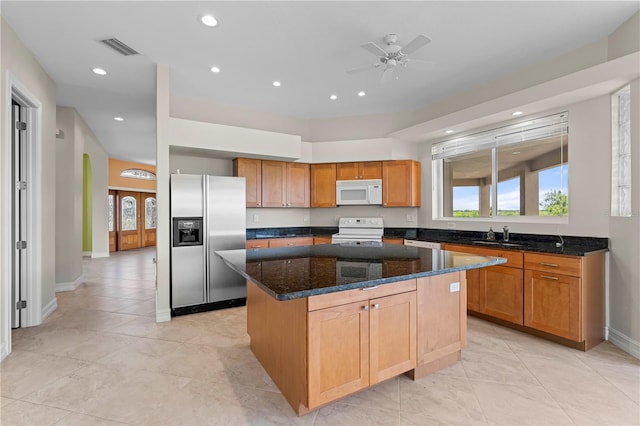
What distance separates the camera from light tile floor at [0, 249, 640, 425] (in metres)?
1.85

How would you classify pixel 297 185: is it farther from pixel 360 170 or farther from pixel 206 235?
pixel 206 235

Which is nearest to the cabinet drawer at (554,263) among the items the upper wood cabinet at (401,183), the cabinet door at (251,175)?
the upper wood cabinet at (401,183)

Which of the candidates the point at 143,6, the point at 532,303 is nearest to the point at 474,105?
the point at 532,303

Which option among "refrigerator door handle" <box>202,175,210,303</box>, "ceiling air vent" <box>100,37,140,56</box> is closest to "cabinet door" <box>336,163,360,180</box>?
"refrigerator door handle" <box>202,175,210,303</box>

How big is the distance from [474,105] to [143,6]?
385 cm

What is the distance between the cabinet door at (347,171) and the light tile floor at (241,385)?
293 centimetres

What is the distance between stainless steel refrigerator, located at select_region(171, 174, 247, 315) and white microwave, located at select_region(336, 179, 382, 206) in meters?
1.75

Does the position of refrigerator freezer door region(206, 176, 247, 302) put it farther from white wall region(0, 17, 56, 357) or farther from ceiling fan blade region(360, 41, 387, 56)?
ceiling fan blade region(360, 41, 387, 56)

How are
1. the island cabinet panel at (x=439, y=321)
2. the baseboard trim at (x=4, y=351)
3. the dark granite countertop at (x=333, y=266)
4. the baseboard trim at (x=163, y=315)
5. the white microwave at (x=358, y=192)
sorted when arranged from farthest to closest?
1. the white microwave at (x=358, y=192)
2. the baseboard trim at (x=163, y=315)
3. the baseboard trim at (x=4, y=351)
4. the island cabinet panel at (x=439, y=321)
5. the dark granite countertop at (x=333, y=266)

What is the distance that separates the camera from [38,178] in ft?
A: 11.0

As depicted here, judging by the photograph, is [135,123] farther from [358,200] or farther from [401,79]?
[401,79]

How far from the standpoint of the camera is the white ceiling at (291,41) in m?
2.52

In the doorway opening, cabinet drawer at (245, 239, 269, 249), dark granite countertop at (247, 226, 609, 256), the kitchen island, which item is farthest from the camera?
the doorway opening

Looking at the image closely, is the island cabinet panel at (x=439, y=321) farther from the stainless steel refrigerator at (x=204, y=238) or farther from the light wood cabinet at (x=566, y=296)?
the stainless steel refrigerator at (x=204, y=238)
